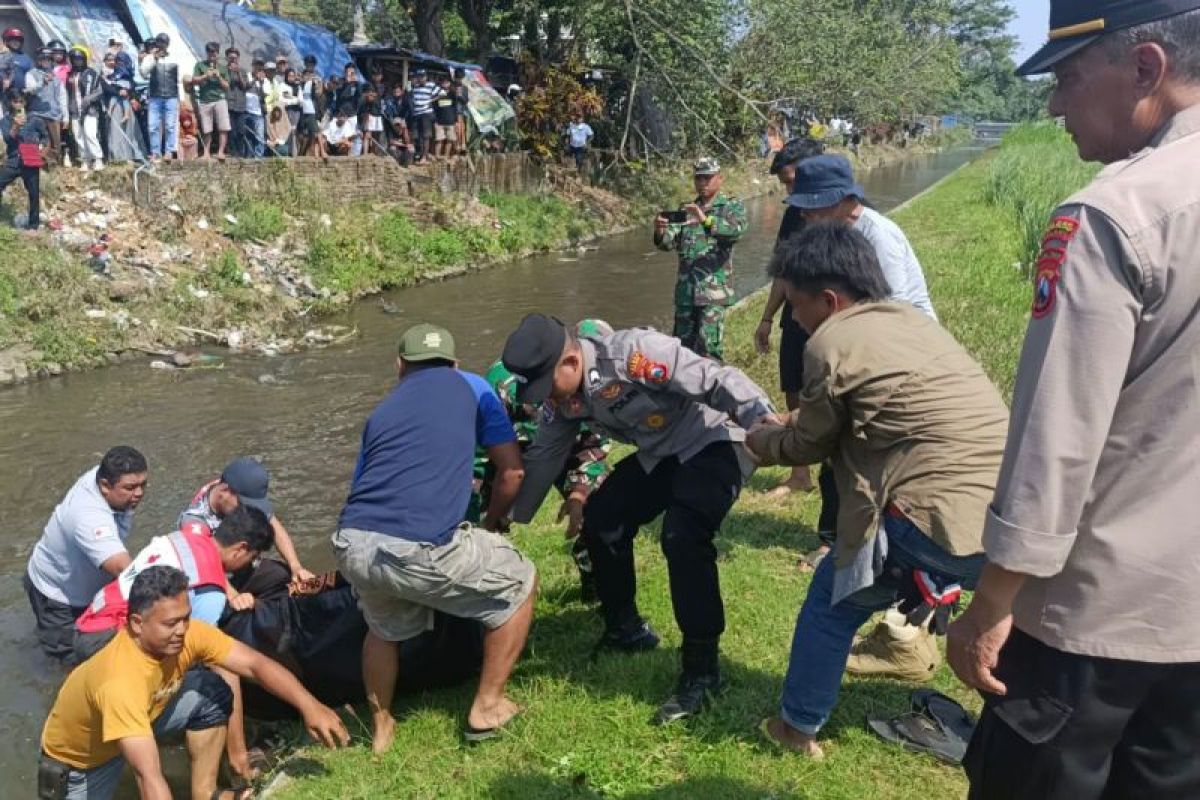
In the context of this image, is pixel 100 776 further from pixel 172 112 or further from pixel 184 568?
pixel 172 112

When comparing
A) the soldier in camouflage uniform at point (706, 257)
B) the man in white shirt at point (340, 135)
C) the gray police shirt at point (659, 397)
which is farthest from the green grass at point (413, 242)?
the gray police shirt at point (659, 397)

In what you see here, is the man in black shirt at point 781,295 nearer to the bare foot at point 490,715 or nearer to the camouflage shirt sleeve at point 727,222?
the camouflage shirt sleeve at point 727,222

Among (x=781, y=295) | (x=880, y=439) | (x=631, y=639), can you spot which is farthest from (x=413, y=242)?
(x=880, y=439)

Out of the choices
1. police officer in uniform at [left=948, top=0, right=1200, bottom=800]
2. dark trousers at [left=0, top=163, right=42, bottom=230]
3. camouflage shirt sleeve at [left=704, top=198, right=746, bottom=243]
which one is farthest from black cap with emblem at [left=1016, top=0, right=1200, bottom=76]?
dark trousers at [left=0, top=163, right=42, bottom=230]

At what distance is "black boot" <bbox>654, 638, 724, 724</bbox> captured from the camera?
3469 mm

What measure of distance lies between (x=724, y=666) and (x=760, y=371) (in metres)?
4.35

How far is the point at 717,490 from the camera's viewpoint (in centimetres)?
344

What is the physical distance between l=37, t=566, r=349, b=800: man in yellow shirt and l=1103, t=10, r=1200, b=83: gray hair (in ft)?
10.3

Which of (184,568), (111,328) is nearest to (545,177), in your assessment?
(111,328)

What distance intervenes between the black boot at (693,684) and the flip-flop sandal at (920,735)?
0.59m

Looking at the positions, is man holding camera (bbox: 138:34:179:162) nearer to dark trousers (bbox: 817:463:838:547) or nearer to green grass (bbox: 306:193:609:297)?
green grass (bbox: 306:193:609:297)

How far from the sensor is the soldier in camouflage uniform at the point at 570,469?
13.4ft

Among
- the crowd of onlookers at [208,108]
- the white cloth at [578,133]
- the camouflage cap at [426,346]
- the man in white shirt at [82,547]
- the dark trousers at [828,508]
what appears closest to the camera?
the camouflage cap at [426,346]

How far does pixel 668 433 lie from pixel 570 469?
744 millimetres
